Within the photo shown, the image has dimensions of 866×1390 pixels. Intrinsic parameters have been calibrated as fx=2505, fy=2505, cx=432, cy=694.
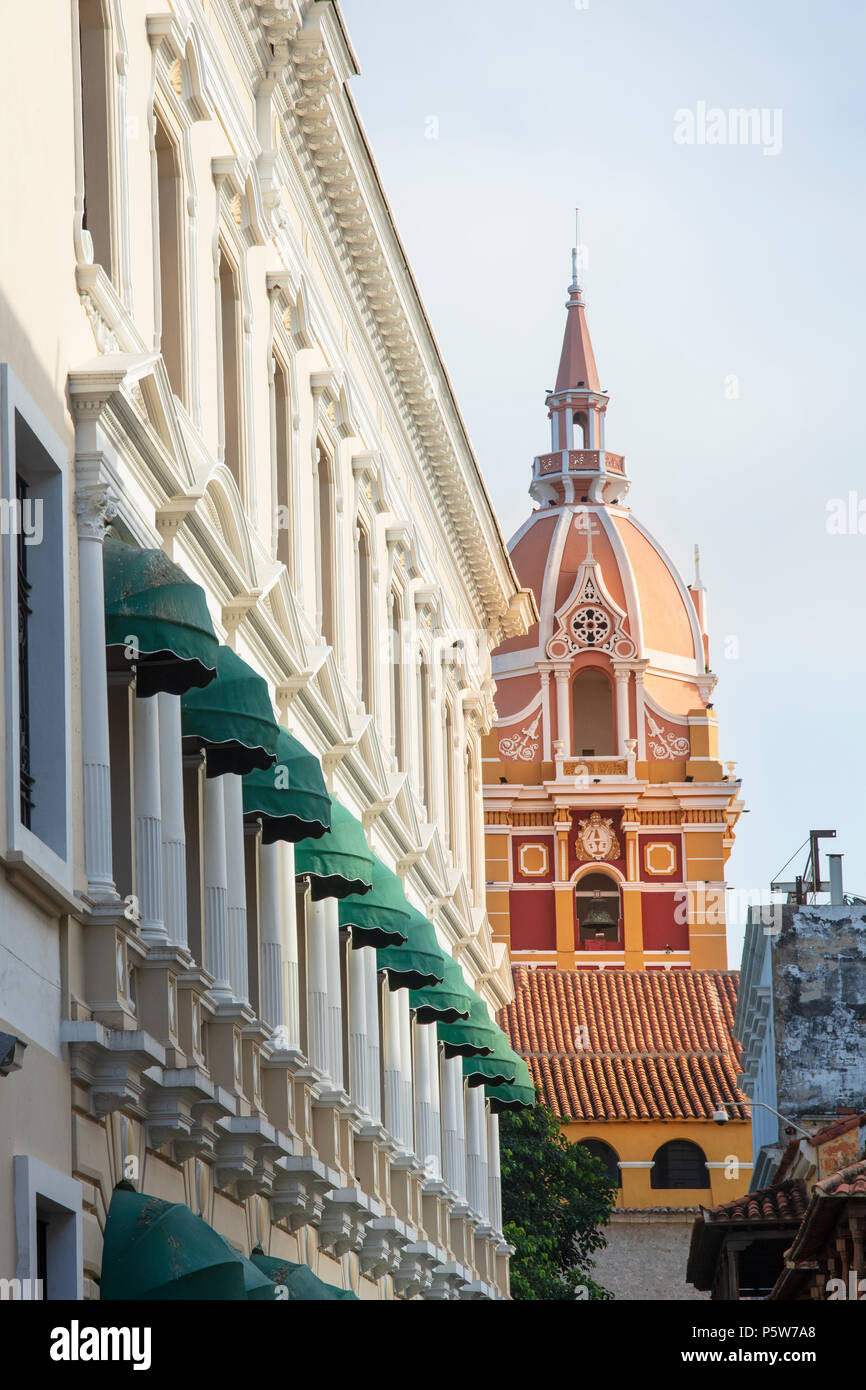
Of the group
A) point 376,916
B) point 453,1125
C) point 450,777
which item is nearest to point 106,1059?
point 376,916

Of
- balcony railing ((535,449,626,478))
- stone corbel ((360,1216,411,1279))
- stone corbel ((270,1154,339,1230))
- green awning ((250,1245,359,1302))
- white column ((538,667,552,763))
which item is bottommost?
green awning ((250,1245,359,1302))

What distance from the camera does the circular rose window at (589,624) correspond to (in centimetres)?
7850

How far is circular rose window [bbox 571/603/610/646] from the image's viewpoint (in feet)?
258

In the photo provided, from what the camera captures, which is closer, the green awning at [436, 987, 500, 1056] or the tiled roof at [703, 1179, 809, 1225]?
the green awning at [436, 987, 500, 1056]

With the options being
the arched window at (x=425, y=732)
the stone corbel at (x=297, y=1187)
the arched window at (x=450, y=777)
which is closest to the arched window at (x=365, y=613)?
the arched window at (x=425, y=732)

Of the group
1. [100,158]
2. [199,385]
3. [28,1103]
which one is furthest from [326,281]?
[28,1103]

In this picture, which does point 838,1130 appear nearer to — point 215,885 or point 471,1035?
point 471,1035

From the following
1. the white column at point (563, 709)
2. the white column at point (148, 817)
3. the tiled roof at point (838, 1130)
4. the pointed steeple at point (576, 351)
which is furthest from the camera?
the pointed steeple at point (576, 351)

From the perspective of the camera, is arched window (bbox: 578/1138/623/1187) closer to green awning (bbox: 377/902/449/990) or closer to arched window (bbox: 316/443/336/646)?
green awning (bbox: 377/902/449/990)

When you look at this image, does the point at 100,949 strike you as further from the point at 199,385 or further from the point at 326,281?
the point at 326,281

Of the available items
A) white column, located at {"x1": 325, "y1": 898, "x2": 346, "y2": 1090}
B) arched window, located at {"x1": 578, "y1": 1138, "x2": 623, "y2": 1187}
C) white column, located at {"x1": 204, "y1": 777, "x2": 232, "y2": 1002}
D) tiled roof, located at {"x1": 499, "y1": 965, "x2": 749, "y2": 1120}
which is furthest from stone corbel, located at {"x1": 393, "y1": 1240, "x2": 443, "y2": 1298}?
arched window, located at {"x1": 578, "y1": 1138, "x2": 623, "y2": 1187}

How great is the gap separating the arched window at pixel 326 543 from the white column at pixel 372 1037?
326cm

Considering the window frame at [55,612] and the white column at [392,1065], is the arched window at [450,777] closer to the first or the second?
the white column at [392,1065]

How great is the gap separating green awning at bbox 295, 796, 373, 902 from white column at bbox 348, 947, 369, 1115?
271 cm
